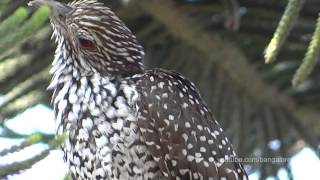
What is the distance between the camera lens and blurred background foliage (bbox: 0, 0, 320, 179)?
4.09 meters

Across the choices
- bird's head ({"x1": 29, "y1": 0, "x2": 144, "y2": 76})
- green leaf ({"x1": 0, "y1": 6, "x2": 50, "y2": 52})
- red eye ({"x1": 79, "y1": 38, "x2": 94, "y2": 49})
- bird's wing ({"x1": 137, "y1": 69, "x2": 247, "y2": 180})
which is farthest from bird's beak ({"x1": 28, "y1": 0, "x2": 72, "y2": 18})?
green leaf ({"x1": 0, "y1": 6, "x2": 50, "y2": 52})

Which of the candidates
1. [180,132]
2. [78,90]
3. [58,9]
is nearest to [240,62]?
[180,132]

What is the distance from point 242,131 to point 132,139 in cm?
90

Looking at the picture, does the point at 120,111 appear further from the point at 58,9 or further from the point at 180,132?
the point at 58,9

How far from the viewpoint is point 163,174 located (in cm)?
358

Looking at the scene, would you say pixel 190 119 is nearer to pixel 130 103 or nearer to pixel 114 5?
pixel 130 103

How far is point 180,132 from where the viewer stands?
373 centimetres

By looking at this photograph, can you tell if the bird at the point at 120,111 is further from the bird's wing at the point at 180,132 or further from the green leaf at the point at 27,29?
the green leaf at the point at 27,29

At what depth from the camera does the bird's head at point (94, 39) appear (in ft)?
13.0

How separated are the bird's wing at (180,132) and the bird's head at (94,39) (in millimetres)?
219

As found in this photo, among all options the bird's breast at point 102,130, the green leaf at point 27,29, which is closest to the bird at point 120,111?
the bird's breast at point 102,130

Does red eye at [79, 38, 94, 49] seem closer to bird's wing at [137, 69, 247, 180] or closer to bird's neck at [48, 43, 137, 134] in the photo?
bird's neck at [48, 43, 137, 134]

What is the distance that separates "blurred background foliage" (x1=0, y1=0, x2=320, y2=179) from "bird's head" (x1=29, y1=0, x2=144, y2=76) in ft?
0.29

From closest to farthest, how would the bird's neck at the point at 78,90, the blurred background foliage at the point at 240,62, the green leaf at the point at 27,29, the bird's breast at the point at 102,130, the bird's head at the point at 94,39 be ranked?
the green leaf at the point at 27,29 < the bird's breast at the point at 102,130 < the bird's neck at the point at 78,90 < the bird's head at the point at 94,39 < the blurred background foliage at the point at 240,62
